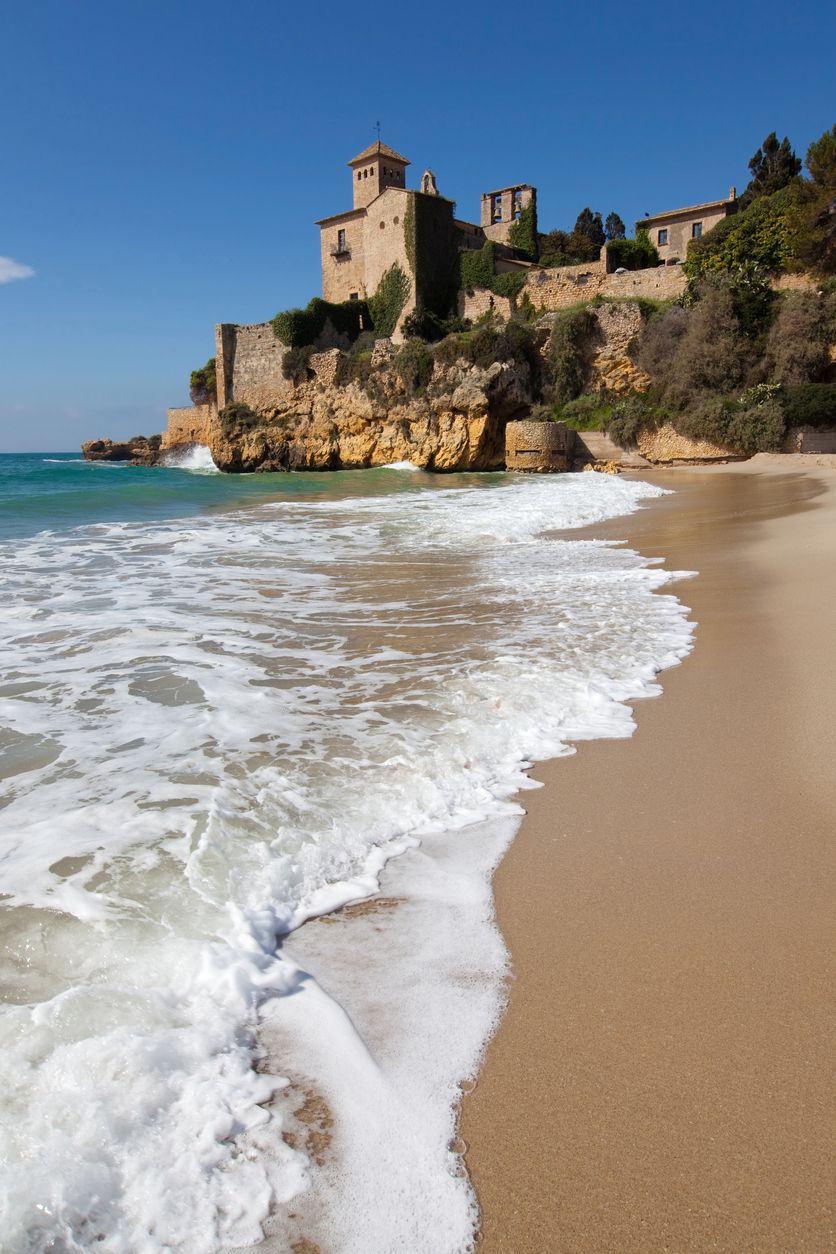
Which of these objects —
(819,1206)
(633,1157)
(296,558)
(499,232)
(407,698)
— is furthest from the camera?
(499,232)

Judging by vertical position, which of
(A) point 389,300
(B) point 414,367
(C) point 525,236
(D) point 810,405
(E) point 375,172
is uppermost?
(E) point 375,172

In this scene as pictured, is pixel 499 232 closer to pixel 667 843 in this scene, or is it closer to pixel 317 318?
pixel 317 318

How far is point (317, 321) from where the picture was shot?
37406 millimetres

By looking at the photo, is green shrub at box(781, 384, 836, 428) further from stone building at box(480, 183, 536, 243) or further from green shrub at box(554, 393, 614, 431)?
stone building at box(480, 183, 536, 243)

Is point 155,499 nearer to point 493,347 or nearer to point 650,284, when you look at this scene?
point 493,347

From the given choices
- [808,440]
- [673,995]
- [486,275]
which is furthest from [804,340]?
[673,995]

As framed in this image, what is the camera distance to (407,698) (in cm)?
393

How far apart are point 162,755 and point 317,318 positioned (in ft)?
124

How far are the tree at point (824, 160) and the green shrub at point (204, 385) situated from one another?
2874 cm

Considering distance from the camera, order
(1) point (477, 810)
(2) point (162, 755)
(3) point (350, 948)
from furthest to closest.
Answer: (2) point (162, 755), (1) point (477, 810), (3) point (350, 948)

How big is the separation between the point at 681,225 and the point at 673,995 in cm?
4345

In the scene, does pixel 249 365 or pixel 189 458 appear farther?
pixel 189 458

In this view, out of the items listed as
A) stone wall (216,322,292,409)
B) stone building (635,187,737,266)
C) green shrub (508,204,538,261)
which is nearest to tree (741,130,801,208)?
stone building (635,187,737,266)

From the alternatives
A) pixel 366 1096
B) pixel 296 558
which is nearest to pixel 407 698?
pixel 366 1096
